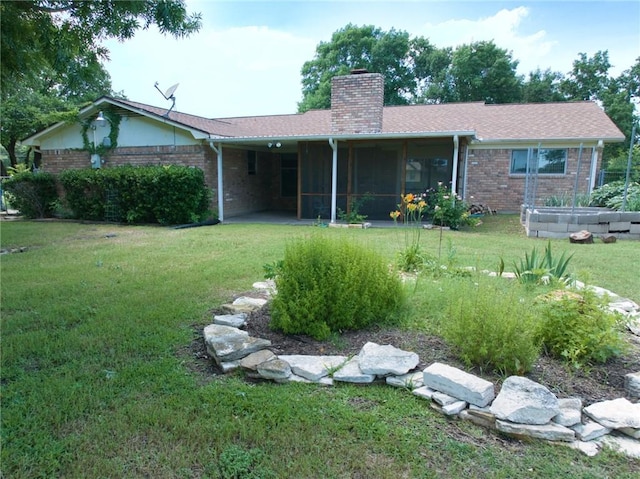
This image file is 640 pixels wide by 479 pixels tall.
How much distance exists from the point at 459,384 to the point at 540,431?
454 mm

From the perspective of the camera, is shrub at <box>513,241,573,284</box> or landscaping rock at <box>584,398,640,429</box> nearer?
landscaping rock at <box>584,398,640,429</box>

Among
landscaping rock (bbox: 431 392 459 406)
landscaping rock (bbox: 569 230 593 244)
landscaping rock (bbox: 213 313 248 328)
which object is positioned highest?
→ landscaping rock (bbox: 569 230 593 244)

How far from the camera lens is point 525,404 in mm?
2256

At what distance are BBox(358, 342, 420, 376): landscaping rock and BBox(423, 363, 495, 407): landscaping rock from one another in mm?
170

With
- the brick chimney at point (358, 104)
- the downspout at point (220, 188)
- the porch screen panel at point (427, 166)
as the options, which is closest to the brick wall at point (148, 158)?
the downspout at point (220, 188)

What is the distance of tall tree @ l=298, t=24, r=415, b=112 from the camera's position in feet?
103

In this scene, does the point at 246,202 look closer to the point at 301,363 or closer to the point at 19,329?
the point at 19,329

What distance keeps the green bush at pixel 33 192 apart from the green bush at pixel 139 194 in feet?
→ 3.56

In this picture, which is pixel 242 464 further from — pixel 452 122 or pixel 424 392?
pixel 452 122

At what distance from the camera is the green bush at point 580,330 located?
280 centimetres

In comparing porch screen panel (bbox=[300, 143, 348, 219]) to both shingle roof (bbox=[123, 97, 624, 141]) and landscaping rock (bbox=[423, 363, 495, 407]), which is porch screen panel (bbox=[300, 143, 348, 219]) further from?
landscaping rock (bbox=[423, 363, 495, 407])

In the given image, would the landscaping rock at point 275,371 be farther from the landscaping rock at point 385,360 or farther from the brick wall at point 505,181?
the brick wall at point 505,181

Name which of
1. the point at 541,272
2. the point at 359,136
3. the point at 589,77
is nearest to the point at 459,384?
the point at 541,272

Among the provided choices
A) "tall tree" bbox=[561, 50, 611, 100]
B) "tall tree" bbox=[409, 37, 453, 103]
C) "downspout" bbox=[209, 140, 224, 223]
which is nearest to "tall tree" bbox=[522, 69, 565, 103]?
"tall tree" bbox=[561, 50, 611, 100]
